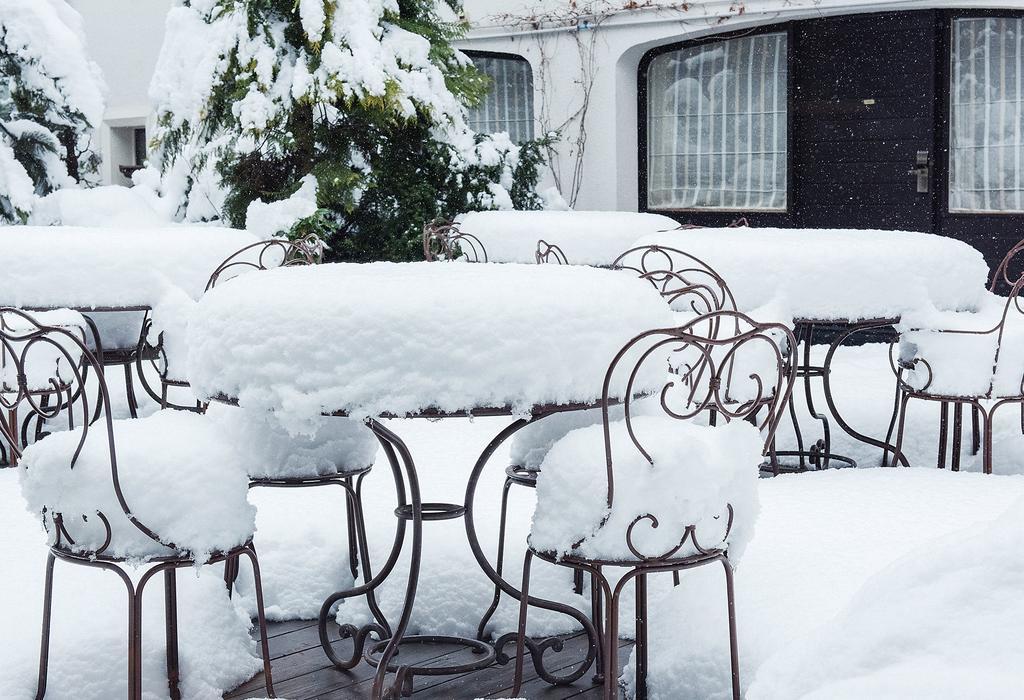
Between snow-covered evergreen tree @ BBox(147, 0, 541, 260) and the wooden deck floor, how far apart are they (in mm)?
5205

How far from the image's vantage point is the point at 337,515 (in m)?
3.95

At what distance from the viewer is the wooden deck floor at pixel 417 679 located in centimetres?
290

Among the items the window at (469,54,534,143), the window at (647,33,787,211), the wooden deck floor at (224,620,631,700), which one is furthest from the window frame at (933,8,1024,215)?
the wooden deck floor at (224,620,631,700)

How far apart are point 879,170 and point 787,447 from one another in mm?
4013

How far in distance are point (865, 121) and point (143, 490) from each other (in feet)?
25.2

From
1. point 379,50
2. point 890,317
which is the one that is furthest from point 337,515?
point 379,50

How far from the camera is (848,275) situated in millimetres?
4410

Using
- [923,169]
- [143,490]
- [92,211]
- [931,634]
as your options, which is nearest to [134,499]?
[143,490]

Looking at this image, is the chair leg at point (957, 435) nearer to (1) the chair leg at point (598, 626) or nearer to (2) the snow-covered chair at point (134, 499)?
(1) the chair leg at point (598, 626)

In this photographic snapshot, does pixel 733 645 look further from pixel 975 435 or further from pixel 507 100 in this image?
pixel 507 100

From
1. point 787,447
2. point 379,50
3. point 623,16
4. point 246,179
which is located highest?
point 623,16

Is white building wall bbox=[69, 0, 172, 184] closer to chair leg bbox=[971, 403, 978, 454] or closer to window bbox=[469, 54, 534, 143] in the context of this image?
window bbox=[469, 54, 534, 143]

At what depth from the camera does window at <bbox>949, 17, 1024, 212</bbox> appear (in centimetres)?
839

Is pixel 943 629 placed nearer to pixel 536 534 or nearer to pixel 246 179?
pixel 536 534
